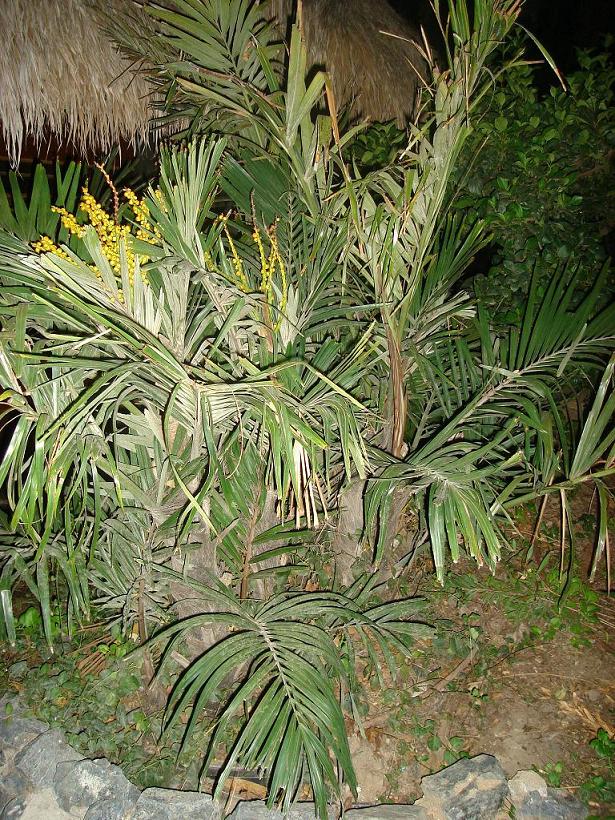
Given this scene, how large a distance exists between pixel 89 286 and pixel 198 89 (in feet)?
1.88

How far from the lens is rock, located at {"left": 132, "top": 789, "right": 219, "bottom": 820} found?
1357mm

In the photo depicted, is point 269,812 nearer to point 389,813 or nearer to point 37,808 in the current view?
point 389,813

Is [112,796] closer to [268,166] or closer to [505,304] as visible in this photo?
[268,166]

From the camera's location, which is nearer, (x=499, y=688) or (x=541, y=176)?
(x=499, y=688)

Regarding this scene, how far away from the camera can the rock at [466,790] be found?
1.36m

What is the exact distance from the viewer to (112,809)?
55.3 inches

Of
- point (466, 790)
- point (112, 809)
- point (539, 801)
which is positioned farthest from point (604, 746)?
point (112, 809)

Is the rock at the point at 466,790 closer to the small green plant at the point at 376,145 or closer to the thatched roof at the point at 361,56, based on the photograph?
the small green plant at the point at 376,145

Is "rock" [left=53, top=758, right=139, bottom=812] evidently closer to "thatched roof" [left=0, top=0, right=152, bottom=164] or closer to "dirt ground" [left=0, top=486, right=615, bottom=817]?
"dirt ground" [left=0, top=486, right=615, bottom=817]

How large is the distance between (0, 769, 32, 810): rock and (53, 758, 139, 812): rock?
106mm

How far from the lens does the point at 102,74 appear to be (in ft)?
9.05

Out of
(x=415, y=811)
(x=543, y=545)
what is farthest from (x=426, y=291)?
(x=415, y=811)

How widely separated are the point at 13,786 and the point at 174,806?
20.5 inches

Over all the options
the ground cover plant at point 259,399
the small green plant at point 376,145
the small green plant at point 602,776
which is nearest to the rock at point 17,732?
the ground cover plant at point 259,399
